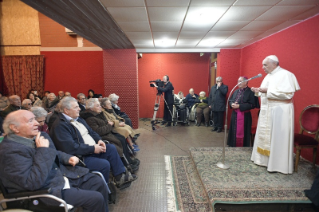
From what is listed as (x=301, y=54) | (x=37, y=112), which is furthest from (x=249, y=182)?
(x=37, y=112)

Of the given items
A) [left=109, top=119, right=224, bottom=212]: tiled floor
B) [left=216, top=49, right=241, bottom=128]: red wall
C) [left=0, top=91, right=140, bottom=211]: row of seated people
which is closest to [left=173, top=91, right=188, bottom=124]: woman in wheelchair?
[left=109, top=119, right=224, bottom=212]: tiled floor

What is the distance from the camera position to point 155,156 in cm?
356

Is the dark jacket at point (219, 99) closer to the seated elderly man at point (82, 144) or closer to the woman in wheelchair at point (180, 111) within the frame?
the woman in wheelchair at point (180, 111)

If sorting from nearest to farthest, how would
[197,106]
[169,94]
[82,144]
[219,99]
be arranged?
[82,144] → [219,99] → [169,94] → [197,106]

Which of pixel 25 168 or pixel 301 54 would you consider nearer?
pixel 25 168

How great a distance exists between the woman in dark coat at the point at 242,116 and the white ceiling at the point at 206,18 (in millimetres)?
1143

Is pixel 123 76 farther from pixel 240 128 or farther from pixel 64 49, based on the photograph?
pixel 240 128

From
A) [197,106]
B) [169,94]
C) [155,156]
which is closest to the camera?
[155,156]

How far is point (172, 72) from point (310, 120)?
5.26 meters

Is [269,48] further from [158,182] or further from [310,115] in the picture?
[158,182]

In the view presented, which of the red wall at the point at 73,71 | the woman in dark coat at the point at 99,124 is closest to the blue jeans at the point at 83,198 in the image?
the woman in dark coat at the point at 99,124

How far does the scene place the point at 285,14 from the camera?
2.81 metres

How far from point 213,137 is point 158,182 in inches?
104

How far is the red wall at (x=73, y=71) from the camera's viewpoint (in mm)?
6387
